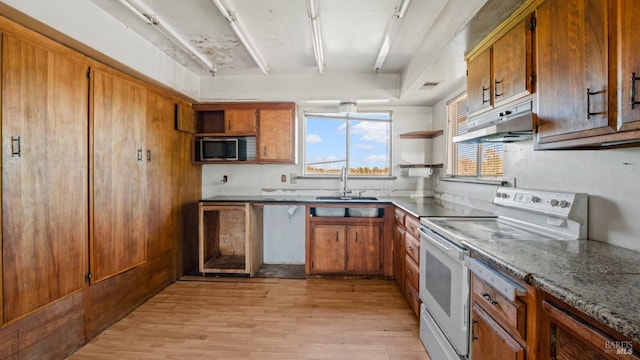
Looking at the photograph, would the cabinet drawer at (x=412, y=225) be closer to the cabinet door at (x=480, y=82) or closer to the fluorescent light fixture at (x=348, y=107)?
the cabinet door at (x=480, y=82)

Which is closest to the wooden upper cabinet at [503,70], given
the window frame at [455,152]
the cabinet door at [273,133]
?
the window frame at [455,152]

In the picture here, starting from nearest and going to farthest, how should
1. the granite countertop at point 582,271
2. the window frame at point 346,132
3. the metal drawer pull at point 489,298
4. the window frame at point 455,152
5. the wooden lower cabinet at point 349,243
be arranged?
1. the granite countertop at point 582,271
2. the metal drawer pull at point 489,298
3. the window frame at point 455,152
4. the wooden lower cabinet at point 349,243
5. the window frame at point 346,132

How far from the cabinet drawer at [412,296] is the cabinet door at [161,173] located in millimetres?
2656

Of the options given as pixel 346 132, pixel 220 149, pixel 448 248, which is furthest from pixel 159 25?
pixel 448 248

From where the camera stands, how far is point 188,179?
3.65 meters

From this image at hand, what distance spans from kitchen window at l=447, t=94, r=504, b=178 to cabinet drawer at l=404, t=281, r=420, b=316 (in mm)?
1251

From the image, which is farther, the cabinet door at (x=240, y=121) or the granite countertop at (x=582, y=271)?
the cabinet door at (x=240, y=121)

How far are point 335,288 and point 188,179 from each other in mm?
2345

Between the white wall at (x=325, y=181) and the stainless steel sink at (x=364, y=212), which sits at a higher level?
the white wall at (x=325, y=181)

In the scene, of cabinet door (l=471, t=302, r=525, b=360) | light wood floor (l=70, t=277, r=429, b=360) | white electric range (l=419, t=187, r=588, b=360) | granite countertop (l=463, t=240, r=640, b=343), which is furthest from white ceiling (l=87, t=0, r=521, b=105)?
light wood floor (l=70, t=277, r=429, b=360)

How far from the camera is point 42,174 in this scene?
182cm

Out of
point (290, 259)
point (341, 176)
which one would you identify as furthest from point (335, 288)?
point (341, 176)

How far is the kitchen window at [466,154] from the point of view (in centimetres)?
244

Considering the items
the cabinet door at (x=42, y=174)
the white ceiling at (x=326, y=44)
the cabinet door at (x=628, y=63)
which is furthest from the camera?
the white ceiling at (x=326, y=44)
